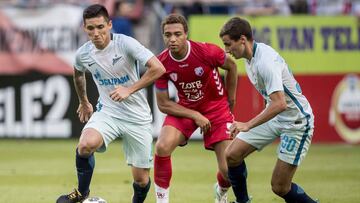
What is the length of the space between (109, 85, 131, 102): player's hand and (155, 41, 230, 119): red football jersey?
1.09 meters

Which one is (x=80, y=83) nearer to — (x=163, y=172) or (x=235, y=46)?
(x=163, y=172)

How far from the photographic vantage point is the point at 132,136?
10406 mm

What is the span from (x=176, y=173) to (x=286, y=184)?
5.08 m

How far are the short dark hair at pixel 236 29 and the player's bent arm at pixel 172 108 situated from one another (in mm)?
1313

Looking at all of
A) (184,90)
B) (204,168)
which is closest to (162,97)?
(184,90)

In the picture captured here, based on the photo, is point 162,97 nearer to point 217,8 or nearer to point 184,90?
point 184,90

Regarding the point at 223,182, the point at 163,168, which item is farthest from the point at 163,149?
the point at 223,182

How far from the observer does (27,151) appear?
18391 mm

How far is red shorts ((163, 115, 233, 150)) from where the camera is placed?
10.8 metres

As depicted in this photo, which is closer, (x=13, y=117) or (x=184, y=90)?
(x=184, y=90)

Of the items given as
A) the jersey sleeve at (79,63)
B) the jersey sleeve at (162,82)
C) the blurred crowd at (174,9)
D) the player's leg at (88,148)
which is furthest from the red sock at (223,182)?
the blurred crowd at (174,9)

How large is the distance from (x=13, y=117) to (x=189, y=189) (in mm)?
8374

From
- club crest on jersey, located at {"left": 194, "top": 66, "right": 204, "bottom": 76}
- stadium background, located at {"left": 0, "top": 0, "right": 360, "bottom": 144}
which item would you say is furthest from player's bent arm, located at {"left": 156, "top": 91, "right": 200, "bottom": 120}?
stadium background, located at {"left": 0, "top": 0, "right": 360, "bottom": 144}

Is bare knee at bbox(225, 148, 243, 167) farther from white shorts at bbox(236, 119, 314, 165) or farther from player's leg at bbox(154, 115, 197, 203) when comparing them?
player's leg at bbox(154, 115, 197, 203)
